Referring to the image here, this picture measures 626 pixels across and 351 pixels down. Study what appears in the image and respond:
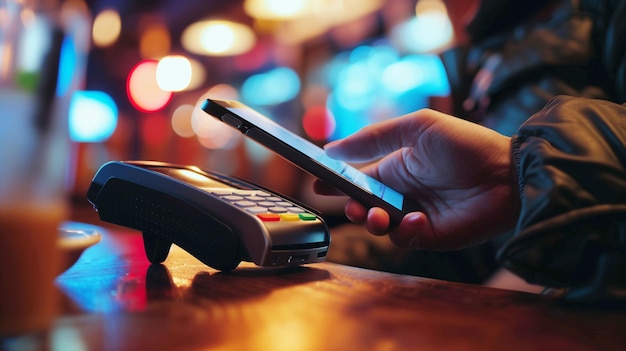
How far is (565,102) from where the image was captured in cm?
42

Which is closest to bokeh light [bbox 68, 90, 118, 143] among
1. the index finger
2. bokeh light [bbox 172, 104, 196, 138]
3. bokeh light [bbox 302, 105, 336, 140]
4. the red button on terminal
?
bokeh light [bbox 172, 104, 196, 138]

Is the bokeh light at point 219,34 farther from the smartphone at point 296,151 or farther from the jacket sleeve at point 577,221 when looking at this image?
the jacket sleeve at point 577,221

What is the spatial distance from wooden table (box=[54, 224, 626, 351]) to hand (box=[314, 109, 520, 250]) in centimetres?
19

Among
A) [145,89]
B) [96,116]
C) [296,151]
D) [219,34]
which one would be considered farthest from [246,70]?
[296,151]

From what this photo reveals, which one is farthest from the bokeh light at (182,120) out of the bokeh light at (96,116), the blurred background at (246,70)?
the bokeh light at (96,116)

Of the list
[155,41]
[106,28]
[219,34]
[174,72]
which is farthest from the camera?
[174,72]

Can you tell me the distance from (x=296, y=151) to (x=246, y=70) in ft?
16.7

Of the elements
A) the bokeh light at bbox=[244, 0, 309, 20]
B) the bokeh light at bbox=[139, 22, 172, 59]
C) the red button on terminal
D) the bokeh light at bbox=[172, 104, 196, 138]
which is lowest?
the bokeh light at bbox=[172, 104, 196, 138]

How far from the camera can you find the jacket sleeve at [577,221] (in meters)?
0.35

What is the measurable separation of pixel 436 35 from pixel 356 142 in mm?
2348

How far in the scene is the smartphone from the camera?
1.70 feet

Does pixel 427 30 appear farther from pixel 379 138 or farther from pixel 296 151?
pixel 296 151

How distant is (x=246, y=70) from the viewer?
5.46 meters

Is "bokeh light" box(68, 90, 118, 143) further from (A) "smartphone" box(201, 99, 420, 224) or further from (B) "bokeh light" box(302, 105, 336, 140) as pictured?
(A) "smartphone" box(201, 99, 420, 224)
